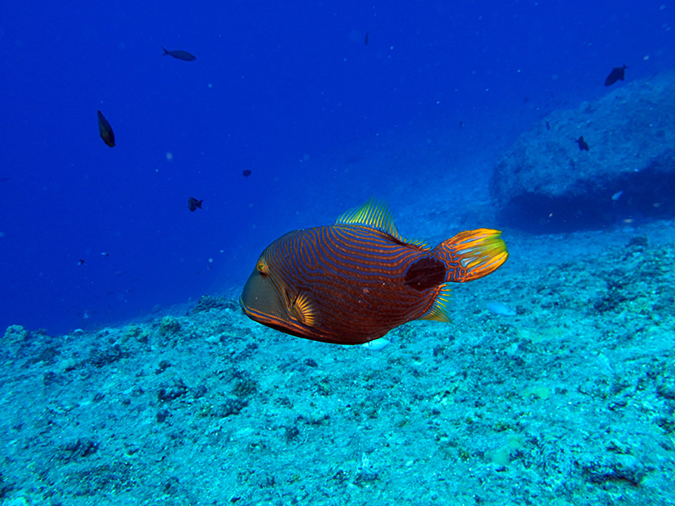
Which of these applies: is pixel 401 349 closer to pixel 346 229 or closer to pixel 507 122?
pixel 346 229

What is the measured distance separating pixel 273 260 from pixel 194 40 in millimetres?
→ 165124

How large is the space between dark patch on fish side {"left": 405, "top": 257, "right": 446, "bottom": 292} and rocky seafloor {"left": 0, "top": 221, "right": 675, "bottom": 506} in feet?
6.39

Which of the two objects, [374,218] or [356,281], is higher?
[374,218]

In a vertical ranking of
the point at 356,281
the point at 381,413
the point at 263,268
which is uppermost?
the point at 263,268

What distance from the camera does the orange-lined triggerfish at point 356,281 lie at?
99 cm

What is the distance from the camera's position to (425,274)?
39.7 inches

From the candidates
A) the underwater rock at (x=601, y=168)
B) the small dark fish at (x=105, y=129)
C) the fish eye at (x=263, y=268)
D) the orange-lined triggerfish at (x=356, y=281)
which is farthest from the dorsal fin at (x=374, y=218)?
the underwater rock at (x=601, y=168)

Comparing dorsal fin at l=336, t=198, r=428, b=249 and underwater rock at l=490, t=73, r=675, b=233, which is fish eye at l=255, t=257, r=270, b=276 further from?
underwater rock at l=490, t=73, r=675, b=233

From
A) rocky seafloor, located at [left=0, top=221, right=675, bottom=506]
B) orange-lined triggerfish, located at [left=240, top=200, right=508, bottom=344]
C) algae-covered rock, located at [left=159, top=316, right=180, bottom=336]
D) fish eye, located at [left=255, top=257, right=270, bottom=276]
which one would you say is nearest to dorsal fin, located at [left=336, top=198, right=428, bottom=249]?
orange-lined triggerfish, located at [left=240, top=200, right=508, bottom=344]

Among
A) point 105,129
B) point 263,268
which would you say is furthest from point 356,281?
point 105,129

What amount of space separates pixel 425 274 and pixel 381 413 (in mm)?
2463

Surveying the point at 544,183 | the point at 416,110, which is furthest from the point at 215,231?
the point at 544,183

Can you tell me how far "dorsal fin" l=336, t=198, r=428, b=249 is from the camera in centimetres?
131

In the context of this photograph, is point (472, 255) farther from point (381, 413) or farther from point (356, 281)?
point (381, 413)
